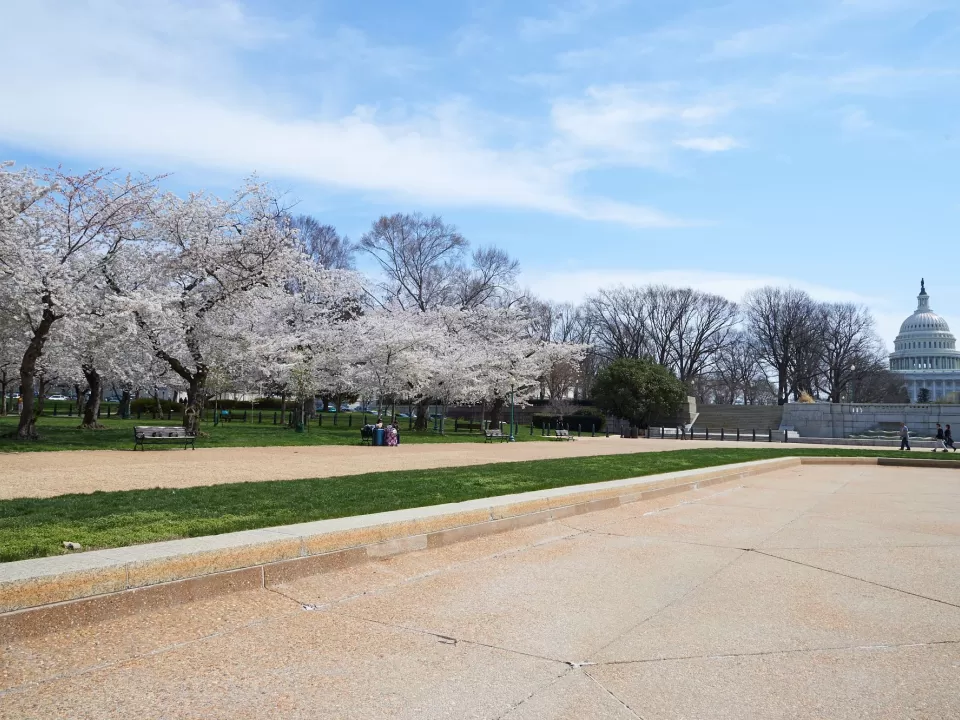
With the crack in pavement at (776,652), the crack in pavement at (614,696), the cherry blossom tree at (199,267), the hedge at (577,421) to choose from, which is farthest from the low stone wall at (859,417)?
the crack in pavement at (614,696)

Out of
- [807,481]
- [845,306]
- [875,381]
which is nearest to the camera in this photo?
[807,481]

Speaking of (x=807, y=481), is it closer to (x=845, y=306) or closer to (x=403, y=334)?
(x=403, y=334)

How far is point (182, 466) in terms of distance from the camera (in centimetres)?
1622

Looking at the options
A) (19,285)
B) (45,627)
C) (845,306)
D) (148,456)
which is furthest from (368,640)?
(845,306)

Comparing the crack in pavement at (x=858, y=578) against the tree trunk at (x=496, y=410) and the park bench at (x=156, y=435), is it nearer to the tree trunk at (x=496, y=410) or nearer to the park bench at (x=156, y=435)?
the park bench at (x=156, y=435)

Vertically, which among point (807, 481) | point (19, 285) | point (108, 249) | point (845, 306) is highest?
point (845, 306)

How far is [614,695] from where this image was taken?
163 inches

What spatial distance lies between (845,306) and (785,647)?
8113cm

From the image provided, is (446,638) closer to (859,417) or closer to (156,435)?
(156,435)

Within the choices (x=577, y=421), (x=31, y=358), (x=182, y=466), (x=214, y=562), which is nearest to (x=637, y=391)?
(x=577, y=421)

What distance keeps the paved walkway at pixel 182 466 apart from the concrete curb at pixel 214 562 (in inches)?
221

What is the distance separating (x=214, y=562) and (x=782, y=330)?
7842 centimetres

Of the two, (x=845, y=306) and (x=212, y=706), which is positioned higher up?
(x=845, y=306)

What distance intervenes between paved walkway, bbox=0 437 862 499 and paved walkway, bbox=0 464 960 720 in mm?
6982
